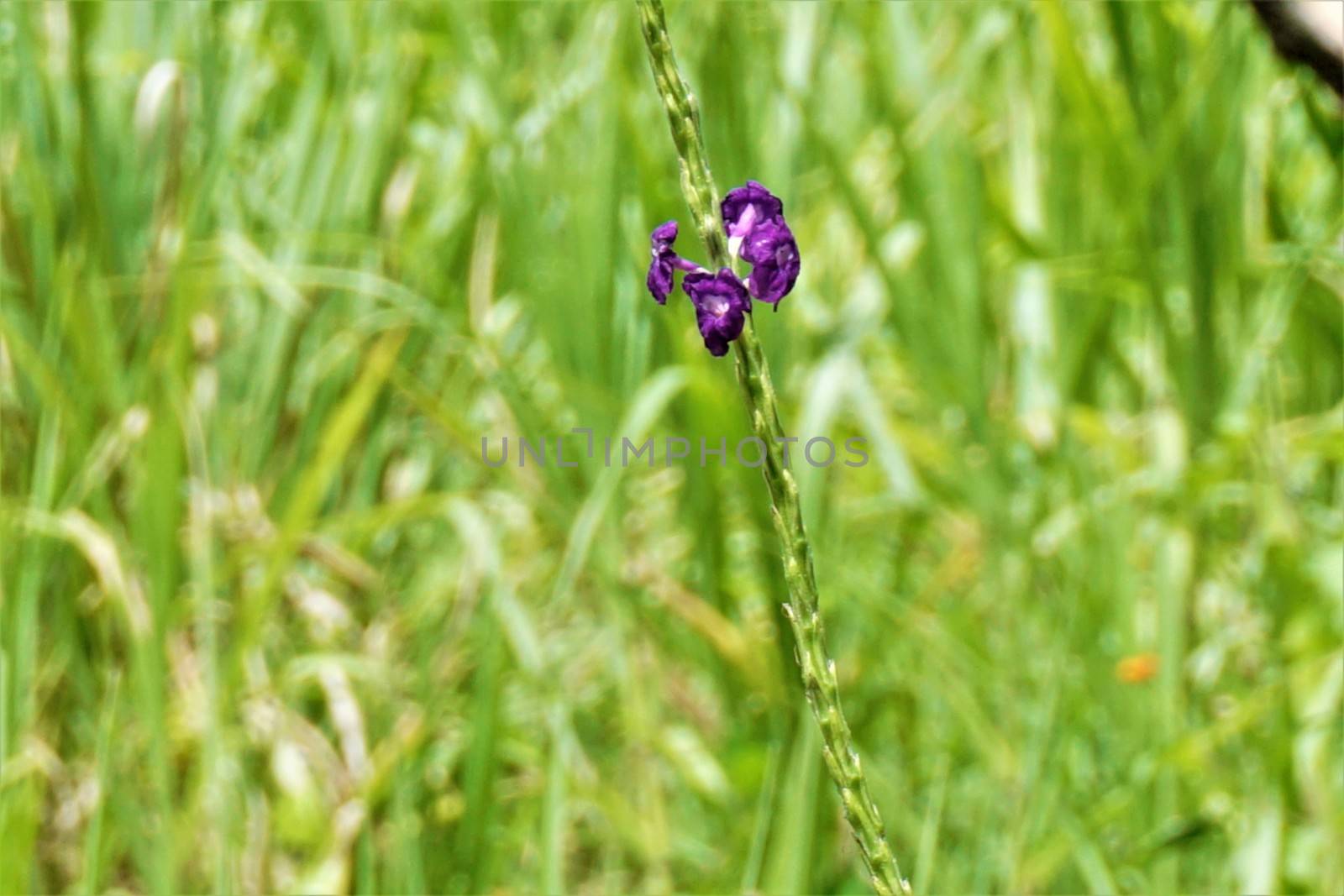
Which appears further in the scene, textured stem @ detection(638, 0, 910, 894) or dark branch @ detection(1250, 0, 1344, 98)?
dark branch @ detection(1250, 0, 1344, 98)

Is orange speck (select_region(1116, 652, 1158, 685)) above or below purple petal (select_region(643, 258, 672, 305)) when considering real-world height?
below

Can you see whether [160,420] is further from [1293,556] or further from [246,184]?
[1293,556]

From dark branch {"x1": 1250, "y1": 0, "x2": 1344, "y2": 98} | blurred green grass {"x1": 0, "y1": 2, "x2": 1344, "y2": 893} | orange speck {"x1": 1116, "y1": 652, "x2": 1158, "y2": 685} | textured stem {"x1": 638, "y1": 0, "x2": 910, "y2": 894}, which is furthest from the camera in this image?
orange speck {"x1": 1116, "y1": 652, "x2": 1158, "y2": 685}

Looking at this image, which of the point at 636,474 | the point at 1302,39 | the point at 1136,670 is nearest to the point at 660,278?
the point at 1302,39

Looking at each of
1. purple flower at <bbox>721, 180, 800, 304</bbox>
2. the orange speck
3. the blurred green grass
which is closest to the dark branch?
the blurred green grass

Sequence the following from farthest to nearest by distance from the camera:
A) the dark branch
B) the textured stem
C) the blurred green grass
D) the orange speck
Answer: the orange speck → the blurred green grass → the dark branch → the textured stem

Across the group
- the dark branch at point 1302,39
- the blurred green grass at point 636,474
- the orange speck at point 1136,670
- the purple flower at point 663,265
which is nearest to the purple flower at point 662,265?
the purple flower at point 663,265

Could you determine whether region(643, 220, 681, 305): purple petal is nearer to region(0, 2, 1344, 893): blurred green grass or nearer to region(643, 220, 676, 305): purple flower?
region(643, 220, 676, 305): purple flower
